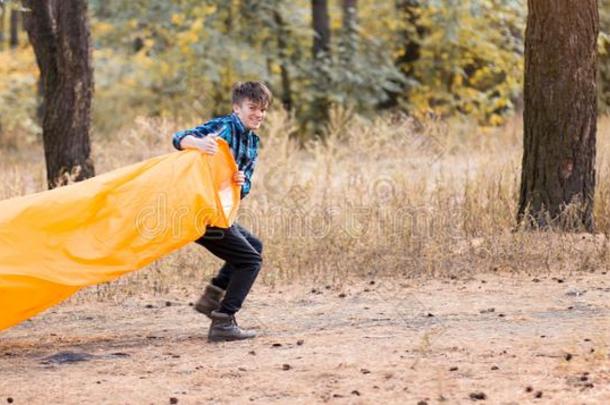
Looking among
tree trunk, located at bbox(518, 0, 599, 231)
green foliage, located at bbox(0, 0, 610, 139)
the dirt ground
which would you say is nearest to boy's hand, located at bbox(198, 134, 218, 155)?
the dirt ground

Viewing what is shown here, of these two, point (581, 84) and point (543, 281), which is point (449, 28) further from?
point (543, 281)

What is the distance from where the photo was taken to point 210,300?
7.35m

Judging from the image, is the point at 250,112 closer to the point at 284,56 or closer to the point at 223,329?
the point at 223,329

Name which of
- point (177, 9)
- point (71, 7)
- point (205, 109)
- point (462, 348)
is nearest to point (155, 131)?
point (71, 7)

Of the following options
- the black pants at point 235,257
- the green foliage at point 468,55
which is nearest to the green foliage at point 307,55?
the green foliage at point 468,55

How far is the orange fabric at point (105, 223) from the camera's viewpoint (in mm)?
6551

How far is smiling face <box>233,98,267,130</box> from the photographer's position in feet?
22.7

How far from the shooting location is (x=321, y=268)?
9.55 meters

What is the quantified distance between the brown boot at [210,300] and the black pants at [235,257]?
0.15 metres

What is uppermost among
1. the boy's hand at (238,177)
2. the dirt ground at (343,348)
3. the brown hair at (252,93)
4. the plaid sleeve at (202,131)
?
the brown hair at (252,93)

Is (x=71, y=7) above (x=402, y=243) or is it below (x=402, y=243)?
above

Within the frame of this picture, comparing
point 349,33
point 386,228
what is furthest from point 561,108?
point 349,33

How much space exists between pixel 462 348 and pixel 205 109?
715 inches

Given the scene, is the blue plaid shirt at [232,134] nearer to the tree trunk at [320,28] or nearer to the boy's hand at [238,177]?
the boy's hand at [238,177]
